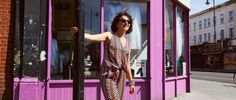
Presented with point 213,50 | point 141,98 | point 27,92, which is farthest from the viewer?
point 213,50

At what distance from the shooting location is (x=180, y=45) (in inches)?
571

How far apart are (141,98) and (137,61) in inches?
38.6

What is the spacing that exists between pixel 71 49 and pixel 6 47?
148cm

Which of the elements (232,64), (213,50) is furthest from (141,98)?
(213,50)

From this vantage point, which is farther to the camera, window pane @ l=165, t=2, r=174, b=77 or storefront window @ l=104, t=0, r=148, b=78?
window pane @ l=165, t=2, r=174, b=77

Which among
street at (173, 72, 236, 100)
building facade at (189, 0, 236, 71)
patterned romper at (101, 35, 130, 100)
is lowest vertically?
street at (173, 72, 236, 100)

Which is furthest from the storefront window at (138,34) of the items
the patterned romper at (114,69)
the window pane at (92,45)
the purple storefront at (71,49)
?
the patterned romper at (114,69)

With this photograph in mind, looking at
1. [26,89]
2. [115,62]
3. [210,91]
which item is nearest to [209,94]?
[210,91]

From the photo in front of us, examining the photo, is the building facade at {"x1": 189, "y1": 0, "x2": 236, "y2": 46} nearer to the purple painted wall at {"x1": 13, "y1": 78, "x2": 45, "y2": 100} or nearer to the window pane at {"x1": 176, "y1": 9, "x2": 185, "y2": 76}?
the window pane at {"x1": 176, "y1": 9, "x2": 185, "y2": 76}

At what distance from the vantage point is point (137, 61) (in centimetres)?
1105

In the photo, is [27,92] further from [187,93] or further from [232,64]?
[232,64]

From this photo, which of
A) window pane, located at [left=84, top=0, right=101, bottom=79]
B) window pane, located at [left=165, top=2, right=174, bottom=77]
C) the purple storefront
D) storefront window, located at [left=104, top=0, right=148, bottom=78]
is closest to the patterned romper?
the purple storefront

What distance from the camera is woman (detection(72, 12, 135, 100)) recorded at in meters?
5.23

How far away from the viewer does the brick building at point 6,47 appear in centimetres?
938
